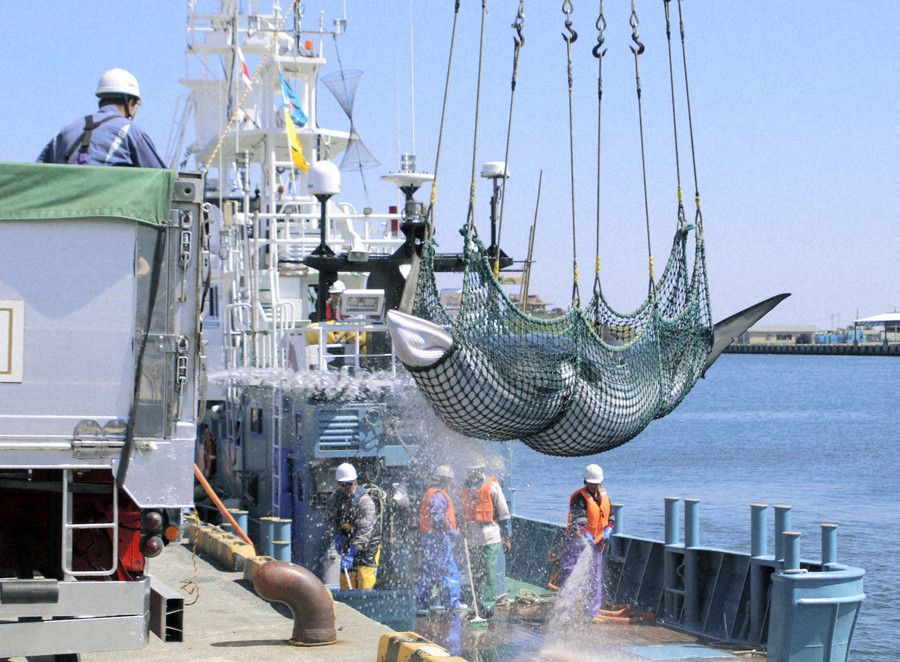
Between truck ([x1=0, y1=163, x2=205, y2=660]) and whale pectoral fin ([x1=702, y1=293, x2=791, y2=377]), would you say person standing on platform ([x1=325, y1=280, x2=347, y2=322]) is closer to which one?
whale pectoral fin ([x1=702, y1=293, x2=791, y2=377])

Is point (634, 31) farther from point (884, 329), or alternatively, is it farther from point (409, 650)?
point (884, 329)

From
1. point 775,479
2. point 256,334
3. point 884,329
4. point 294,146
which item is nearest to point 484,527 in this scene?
point 256,334

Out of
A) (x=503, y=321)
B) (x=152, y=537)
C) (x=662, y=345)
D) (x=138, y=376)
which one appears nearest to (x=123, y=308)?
(x=138, y=376)

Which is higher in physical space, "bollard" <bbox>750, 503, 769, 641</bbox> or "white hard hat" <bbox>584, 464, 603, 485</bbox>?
"white hard hat" <bbox>584, 464, 603, 485</bbox>

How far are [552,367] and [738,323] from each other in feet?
7.58

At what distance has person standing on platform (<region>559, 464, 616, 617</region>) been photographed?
10781mm

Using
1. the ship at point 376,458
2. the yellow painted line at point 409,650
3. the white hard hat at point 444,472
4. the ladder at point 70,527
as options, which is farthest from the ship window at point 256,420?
the ladder at point 70,527

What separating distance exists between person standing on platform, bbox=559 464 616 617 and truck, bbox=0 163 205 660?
237 inches

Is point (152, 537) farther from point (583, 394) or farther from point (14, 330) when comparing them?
point (583, 394)

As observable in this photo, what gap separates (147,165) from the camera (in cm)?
619

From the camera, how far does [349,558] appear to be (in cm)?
1044

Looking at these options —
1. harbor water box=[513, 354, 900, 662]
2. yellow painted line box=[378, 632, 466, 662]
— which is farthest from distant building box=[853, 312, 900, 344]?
yellow painted line box=[378, 632, 466, 662]

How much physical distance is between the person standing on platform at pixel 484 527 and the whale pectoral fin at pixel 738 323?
244 centimetres

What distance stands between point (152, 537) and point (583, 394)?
4.25 meters
